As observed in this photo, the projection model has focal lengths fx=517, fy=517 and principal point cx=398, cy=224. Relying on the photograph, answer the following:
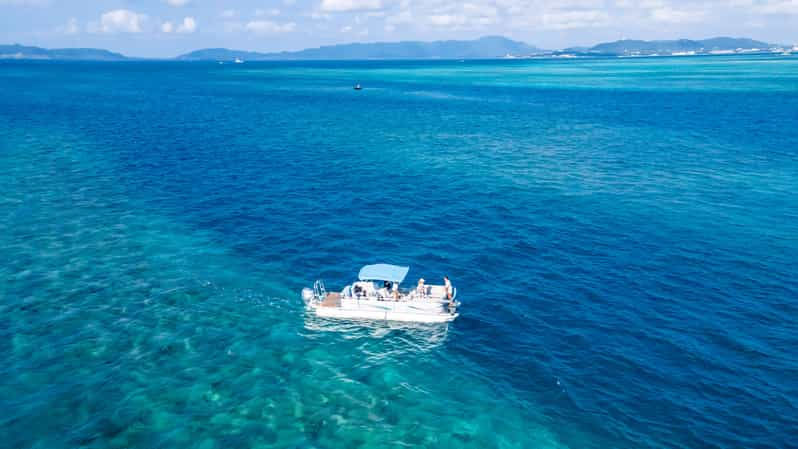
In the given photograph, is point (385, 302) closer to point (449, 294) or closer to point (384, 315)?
→ point (384, 315)

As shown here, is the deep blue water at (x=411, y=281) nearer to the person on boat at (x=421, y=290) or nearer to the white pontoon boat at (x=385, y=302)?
the white pontoon boat at (x=385, y=302)

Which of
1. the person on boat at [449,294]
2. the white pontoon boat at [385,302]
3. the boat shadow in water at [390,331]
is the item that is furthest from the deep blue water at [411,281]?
the person on boat at [449,294]

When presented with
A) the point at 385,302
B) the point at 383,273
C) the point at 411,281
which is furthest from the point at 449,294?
the point at 411,281

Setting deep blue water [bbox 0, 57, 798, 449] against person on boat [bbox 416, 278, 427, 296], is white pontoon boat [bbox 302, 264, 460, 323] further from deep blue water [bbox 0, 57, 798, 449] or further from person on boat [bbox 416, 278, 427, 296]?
deep blue water [bbox 0, 57, 798, 449]

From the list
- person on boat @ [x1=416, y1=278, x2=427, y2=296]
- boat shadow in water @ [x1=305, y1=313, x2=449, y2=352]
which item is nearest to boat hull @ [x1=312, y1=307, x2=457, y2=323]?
boat shadow in water @ [x1=305, y1=313, x2=449, y2=352]

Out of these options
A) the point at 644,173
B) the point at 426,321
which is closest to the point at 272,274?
the point at 426,321

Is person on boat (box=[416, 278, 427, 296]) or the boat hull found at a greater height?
person on boat (box=[416, 278, 427, 296])

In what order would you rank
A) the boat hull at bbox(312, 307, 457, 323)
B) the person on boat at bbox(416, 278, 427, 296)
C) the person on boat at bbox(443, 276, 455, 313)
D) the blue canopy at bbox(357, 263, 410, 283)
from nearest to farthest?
the boat hull at bbox(312, 307, 457, 323) → the person on boat at bbox(443, 276, 455, 313) → the person on boat at bbox(416, 278, 427, 296) → the blue canopy at bbox(357, 263, 410, 283)
